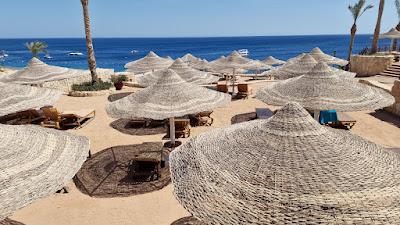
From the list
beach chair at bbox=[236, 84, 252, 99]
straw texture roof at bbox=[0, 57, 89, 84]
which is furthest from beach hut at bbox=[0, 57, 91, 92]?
beach chair at bbox=[236, 84, 252, 99]

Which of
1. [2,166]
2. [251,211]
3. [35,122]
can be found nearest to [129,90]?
[35,122]

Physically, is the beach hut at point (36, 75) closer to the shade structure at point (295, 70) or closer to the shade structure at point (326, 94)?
the shade structure at point (295, 70)

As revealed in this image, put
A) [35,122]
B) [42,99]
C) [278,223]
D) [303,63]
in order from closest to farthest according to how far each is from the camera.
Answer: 1. [278,223]
2. [42,99]
3. [35,122]
4. [303,63]

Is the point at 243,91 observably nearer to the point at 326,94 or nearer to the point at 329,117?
the point at 329,117

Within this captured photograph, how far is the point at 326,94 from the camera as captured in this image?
9.34 m

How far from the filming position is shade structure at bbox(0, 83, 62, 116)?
10.1 meters

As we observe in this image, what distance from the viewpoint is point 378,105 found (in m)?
9.02

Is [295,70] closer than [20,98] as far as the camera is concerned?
No

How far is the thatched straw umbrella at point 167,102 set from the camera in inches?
368

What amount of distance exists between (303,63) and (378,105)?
7789mm

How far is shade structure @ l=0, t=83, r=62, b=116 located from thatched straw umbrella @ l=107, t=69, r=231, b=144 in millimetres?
3086

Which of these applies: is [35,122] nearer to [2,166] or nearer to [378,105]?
[2,166]

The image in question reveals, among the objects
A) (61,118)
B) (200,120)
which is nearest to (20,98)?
(61,118)

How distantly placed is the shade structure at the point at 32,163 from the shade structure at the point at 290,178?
212cm
